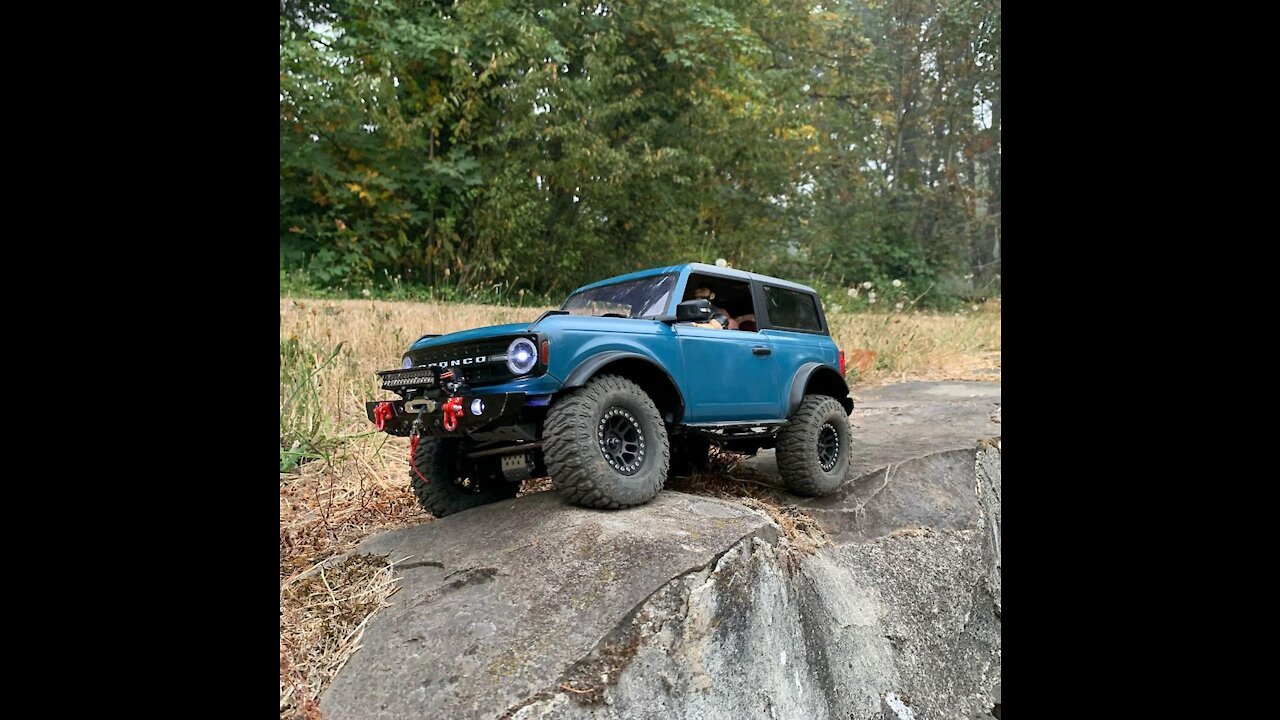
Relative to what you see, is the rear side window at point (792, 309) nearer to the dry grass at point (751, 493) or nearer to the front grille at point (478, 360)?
the dry grass at point (751, 493)

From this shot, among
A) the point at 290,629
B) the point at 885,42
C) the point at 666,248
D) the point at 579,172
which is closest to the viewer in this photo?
the point at 290,629

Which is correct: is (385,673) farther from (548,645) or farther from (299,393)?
(299,393)

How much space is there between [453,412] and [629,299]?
4.34ft

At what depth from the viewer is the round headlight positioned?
10.3ft

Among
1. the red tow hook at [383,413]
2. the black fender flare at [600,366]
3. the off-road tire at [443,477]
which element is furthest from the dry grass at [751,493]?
the red tow hook at [383,413]

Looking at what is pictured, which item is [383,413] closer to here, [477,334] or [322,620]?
[477,334]

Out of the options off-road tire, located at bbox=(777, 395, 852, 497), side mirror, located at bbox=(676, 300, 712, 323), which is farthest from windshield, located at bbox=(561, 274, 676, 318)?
off-road tire, located at bbox=(777, 395, 852, 497)

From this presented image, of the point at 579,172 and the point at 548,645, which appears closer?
the point at 548,645

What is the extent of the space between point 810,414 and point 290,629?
281 centimetres

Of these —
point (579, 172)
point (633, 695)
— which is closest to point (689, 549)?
point (633, 695)

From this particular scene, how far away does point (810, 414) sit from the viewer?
4371mm

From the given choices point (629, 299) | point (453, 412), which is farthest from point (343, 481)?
point (629, 299)

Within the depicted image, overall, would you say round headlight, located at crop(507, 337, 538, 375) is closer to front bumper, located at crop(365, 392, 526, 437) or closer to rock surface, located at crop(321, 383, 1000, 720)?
front bumper, located at crop(365, 392, 526, 437)

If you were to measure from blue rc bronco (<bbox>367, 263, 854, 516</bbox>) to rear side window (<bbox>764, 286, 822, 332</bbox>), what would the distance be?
12 millimetres
